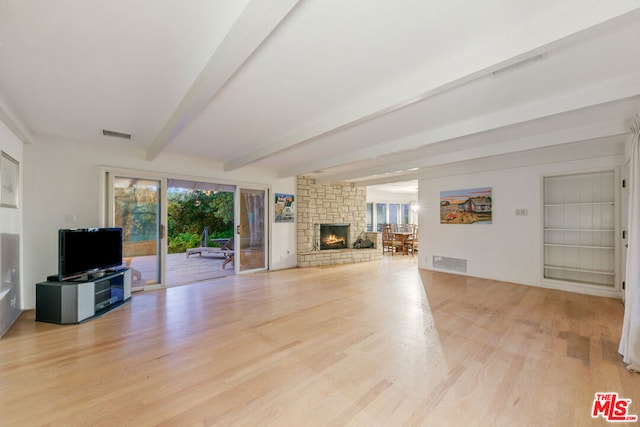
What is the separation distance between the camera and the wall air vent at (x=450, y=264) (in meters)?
6.06

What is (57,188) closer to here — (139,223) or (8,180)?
(8,180)

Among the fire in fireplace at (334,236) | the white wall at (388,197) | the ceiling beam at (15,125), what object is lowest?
the fire in fireplace at (334,236)

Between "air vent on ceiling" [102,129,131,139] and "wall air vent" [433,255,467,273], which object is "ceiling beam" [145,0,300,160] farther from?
"wall air vent" [433,255,467,273]

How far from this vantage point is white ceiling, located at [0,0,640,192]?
1574mm

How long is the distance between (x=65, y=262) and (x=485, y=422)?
459 centimetres

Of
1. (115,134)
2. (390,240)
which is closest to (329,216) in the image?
(390,240)

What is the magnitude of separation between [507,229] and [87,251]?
7172 mm

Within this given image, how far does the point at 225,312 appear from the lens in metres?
3.64

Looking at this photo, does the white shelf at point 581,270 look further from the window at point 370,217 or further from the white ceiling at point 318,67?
the window at point 370,217

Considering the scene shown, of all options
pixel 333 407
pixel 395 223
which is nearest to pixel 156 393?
pixel 333 407

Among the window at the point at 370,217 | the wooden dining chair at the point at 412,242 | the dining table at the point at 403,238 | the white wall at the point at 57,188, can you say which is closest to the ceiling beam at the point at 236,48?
the white wall at the point at 57,188

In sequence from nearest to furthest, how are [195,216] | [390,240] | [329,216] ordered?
[329,216], [390,240], [195,216]

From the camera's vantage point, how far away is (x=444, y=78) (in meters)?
2.08

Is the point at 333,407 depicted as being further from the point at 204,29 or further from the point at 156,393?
the point at 204,29
